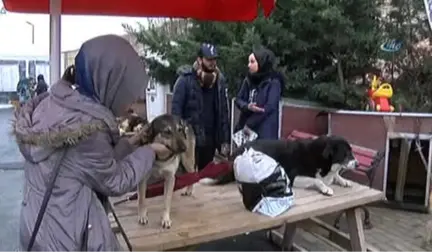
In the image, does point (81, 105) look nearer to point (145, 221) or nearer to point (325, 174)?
point (145, 221)

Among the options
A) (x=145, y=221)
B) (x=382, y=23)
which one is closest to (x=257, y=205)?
(x=145, y=221)

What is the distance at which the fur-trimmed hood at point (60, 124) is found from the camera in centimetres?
168

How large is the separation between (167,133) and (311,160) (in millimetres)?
1460

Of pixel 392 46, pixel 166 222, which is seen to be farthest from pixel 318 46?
pixel 166 222

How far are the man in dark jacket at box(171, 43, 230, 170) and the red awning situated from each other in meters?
0.57

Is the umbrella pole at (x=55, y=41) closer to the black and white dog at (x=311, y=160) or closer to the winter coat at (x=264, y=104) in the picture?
the black and white dog at (x=311, y=160)

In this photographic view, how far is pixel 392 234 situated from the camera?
15.4 feet

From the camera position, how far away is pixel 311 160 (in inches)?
132

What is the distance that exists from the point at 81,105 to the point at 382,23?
5879 mm

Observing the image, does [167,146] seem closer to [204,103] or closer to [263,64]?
[204,103]

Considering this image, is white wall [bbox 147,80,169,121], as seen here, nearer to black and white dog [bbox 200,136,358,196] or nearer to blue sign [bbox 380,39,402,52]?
blue sign [bbox 380,39,402,52]

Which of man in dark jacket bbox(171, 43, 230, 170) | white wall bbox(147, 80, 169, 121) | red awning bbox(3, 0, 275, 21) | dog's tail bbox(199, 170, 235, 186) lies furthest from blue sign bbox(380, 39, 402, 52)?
white wall bbox(147, 80, 169, 121)

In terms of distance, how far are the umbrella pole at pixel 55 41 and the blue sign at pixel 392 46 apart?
4.74m

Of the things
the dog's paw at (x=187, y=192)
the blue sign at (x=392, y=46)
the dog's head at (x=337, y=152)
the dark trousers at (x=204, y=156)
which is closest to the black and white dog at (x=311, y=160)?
the dog's head at (x=337, y=152)
